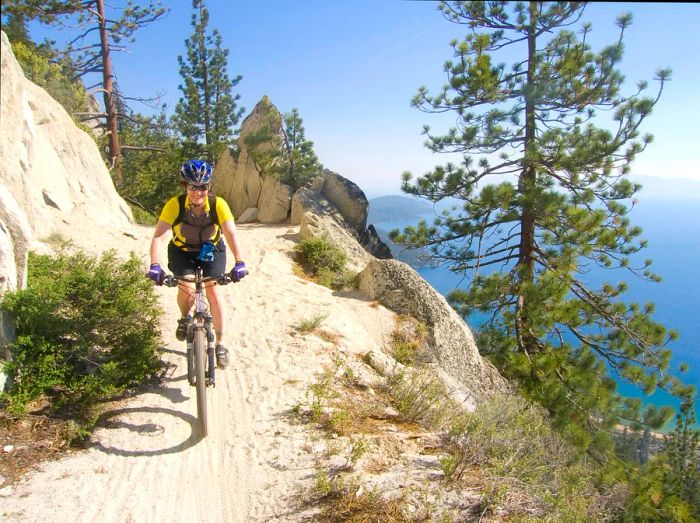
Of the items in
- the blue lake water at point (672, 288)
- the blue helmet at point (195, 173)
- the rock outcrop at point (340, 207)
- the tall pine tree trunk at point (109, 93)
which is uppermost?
the tall pine tree trunk at point (109, 93)

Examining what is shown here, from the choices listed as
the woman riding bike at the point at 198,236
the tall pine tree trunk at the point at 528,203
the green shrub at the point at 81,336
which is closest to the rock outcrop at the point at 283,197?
the tall pine tree trunk at the point at 528,203

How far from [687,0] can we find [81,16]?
18446 mm

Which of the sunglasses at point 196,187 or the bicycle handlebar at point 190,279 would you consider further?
the sunglasses at point 196,187

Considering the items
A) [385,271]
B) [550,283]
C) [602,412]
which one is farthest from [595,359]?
[385,271]

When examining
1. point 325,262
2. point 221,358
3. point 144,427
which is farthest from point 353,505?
point 325,262

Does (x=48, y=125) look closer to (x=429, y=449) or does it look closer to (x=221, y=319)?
(x=221, y=319)

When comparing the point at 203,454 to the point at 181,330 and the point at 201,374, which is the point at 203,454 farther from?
the point at 181,330

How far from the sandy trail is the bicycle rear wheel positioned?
7.7 inches

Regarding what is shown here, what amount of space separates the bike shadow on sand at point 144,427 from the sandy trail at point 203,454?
1cm

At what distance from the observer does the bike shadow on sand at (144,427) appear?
4047mm

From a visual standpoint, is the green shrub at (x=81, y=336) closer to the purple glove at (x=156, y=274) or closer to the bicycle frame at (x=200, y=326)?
the bicycle frame at (x=200, y=326)

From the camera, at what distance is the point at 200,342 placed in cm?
→ 427

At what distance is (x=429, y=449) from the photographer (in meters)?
4.34

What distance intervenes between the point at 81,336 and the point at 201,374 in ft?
A: 5.29
